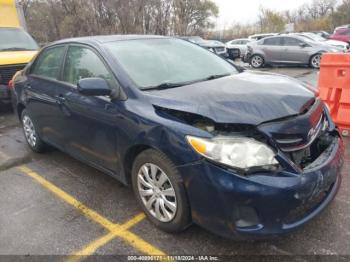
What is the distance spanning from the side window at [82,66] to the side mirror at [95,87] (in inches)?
5.0

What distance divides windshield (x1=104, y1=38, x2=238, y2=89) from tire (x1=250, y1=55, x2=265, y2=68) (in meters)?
→ 12.5

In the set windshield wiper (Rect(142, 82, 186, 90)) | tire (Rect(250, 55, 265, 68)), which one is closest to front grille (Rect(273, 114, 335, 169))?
windshield wiper (Rect(142, 82, 186, 90))

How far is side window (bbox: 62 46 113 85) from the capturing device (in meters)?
3.36

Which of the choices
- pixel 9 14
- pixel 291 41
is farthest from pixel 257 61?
pixel 9 14

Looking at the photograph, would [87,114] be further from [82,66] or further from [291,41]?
[291,41]

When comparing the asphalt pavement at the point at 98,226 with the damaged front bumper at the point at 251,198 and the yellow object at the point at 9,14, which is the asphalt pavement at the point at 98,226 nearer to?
the damaged front bumper at the point at 251,198

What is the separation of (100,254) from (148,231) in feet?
1.50

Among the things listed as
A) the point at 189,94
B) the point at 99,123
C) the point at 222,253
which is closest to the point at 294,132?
the point at 189,94

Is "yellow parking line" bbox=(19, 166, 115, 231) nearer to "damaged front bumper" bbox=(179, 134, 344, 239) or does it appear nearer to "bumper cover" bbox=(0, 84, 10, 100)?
"damaged front bumper" bbox=(179, 134, 344, 239)

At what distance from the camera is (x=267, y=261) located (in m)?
2.55

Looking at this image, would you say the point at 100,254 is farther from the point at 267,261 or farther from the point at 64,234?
the point at 267,261

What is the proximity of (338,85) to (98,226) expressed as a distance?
3.93 m

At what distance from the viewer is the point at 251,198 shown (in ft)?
7.47

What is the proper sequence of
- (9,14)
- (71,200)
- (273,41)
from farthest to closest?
(273,41)
(9,14)
(71,200)
